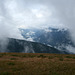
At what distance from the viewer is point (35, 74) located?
12.4 meters

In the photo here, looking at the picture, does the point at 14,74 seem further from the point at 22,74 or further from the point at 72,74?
the point at 72,74

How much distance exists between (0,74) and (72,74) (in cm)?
762

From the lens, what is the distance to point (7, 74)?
12.6 metres

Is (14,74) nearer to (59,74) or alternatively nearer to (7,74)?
(7,74)

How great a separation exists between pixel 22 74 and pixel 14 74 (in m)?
0.89

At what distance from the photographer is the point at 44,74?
1268cm

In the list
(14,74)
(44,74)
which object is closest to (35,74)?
(44,74)

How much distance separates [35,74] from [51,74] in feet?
5.60

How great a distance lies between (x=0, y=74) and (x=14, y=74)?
56.4 inches

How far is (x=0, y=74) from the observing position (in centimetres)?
1223

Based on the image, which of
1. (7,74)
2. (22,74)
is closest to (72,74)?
(22,74)

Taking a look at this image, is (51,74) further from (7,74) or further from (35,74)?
(7,74)

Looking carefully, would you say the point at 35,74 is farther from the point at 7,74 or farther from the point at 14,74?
the point at 7,74

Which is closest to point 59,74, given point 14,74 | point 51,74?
point 51,74
